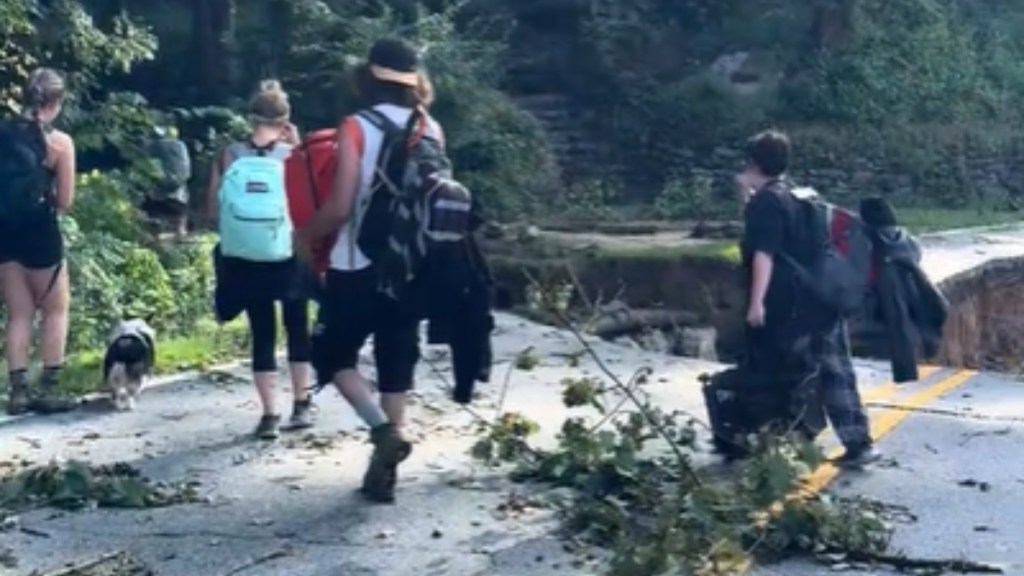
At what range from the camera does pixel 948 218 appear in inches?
1281

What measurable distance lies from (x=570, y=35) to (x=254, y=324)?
25.0 m

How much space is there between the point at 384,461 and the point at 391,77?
1.61 metres

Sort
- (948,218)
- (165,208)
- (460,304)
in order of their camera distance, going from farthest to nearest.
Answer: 1. (948,218)
2. (165,208)
3. (460,304)

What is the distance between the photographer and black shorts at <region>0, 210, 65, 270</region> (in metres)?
11.3

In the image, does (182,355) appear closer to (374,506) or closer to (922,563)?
(374,506)

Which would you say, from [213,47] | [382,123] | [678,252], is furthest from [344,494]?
[213,47]

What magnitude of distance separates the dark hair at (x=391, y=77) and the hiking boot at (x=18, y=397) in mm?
3355

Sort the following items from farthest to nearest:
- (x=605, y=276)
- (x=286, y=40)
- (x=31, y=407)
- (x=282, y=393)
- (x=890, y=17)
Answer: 1. (x=890, y=17)
2. (x=286, y=40)
3. (x=605, y=276)
4. (x=282, y=393)
5. (x=31, y=407)

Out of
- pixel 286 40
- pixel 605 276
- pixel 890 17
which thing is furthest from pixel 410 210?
pixel 890 17

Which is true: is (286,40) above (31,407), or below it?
above

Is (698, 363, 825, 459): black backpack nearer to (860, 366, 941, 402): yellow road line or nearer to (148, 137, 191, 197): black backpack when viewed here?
(860, 366, 941, 402): yellow road line

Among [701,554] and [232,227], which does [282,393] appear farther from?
[701,554]

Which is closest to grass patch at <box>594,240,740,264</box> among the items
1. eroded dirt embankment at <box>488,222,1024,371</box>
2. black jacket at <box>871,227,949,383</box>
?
eroded dirt embankment at <box>488,222,1024,371</box>

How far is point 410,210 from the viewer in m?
9.01
